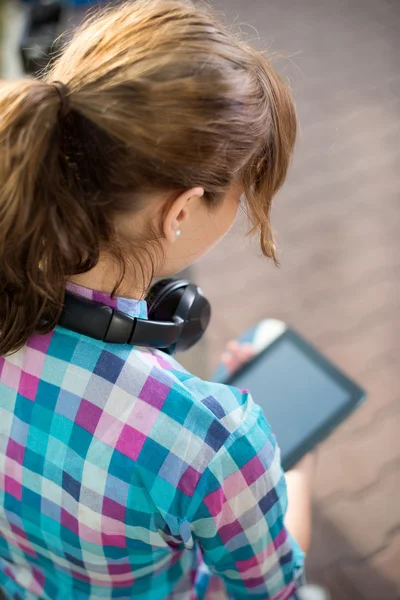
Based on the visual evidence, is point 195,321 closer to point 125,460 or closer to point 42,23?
point 125,460

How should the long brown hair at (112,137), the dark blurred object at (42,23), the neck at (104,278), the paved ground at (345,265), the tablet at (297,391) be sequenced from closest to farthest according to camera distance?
the long brown hair at (112,137), the neck at (104,278), the tablet at (297,391), the paved ground at (345,265), the dark blurred object at (42,23)

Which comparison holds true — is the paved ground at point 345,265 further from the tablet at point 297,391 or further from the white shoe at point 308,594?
the white shoe at point 308,594

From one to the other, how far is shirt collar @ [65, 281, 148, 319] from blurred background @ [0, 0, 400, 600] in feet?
1.38

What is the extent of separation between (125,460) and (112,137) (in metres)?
0.32

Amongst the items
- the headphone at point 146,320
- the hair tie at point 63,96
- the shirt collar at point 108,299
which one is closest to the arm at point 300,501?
the headphone at point 146,320

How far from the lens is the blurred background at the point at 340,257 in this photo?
1557 millimetres

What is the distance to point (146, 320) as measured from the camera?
0.72 m

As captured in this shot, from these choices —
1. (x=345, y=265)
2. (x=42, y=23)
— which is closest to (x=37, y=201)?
(x=345, y=265)

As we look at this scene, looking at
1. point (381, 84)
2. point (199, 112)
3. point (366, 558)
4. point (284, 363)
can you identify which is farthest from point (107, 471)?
point (381, 84)

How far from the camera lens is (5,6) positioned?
10.1ft

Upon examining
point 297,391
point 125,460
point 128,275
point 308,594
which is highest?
point 128,275

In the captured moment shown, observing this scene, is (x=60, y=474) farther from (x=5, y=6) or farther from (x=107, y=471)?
(x=5, y=6)

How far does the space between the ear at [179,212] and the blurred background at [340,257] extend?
0.44 meters

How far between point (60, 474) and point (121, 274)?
22 centimetres
